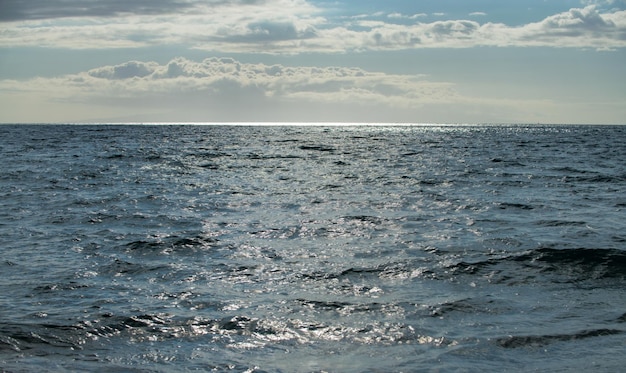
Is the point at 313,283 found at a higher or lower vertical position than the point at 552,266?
lower

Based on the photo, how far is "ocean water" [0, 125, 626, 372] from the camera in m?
8.58

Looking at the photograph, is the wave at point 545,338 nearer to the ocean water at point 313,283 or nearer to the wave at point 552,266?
the ocean water at point 313,283

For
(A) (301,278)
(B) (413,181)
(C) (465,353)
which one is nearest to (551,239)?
(A) (301,278)

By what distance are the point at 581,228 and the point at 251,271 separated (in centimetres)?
1006

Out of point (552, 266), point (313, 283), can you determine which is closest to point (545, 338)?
point (313, 283)

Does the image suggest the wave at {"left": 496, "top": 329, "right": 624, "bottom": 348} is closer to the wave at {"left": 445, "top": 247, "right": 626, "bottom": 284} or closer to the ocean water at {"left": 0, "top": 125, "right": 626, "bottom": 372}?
the ocean water at {"left": 0, "top": 125, "right": 626, "bottom": 372}

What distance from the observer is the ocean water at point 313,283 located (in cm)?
858

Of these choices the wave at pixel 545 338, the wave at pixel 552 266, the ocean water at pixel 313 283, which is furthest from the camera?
the wave at pixel 552 266

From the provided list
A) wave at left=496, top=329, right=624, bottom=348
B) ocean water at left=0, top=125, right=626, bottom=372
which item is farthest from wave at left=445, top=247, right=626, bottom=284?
wave at left=496, top=329, right=624, bottom=348

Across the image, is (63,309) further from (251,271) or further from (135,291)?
(251,271)

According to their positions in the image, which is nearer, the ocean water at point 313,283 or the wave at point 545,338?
the ocean water at point 313,283

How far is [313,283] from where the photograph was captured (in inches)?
489

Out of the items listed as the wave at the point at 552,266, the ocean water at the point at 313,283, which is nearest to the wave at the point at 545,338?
the ocean water at the point at 313,283

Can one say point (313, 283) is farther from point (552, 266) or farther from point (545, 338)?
point (552, 266)
